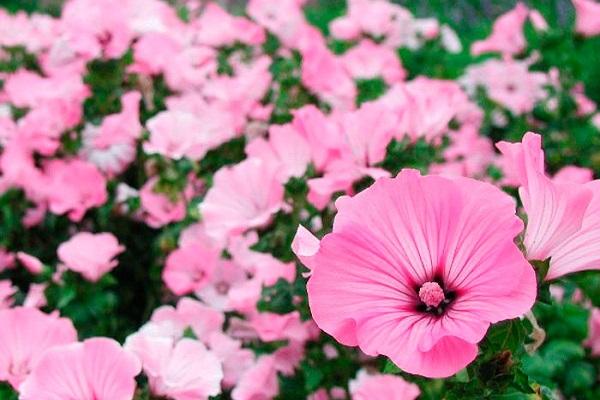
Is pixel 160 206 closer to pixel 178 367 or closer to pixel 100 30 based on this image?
pixel 100 30

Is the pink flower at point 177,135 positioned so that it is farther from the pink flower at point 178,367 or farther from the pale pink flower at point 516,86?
the pale pink flower at point 516,86

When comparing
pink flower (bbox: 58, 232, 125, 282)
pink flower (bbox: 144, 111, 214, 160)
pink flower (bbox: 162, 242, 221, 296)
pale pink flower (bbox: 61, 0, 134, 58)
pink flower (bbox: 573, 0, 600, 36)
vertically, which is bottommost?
pink flower (bbox: 162, 242, 221, 296)

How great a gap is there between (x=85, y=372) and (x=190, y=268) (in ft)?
2.26

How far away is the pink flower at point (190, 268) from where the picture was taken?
1609mm

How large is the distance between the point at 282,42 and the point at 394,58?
37cm

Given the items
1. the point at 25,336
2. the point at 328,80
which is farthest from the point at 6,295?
the point at 328,80

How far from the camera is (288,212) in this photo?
143 cm

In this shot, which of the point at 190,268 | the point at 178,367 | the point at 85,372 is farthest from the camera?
the point at 190,268

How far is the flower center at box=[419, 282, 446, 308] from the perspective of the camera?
83 cm

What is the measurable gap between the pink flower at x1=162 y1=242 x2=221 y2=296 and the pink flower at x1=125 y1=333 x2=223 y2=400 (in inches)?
18.7

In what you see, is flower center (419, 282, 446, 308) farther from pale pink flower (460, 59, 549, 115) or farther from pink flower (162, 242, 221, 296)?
pale pink flower (460, 59, 549, 115)

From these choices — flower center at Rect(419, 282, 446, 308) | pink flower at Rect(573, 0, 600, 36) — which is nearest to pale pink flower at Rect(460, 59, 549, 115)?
pink flower at Rect(573, 0, 600, 36)

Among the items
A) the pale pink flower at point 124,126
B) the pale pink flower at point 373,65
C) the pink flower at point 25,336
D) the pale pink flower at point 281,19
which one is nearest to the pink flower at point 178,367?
the pink flower at point 25,336

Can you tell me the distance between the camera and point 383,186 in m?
0.78
